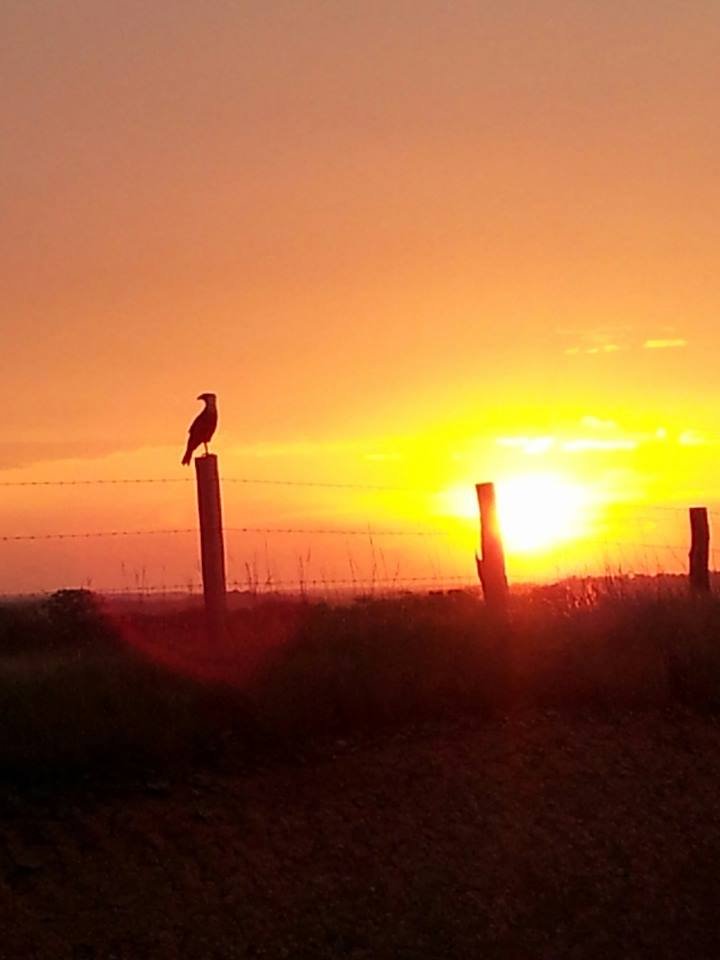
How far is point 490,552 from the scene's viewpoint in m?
17.4

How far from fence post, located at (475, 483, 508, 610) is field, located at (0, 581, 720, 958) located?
2.52 feet

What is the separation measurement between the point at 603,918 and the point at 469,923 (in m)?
1.18

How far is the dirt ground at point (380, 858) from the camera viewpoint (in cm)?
1056

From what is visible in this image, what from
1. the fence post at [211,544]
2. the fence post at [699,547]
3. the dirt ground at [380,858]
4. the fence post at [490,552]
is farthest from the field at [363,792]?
the fence post at [699,547]

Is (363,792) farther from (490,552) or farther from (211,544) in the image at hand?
(490,552)

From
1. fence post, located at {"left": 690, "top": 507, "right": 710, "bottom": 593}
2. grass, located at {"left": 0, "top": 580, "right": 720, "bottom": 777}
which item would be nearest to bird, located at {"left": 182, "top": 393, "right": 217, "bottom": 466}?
grass, located at {"left": 0, "top": 580, "right": 720, "bottom": 777}

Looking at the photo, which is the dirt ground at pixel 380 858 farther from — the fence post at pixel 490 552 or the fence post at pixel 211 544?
the fence post at pixel 490 552

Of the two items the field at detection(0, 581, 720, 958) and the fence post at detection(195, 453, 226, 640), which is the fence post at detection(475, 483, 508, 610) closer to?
the field at detection(0, 581, 720, 958)

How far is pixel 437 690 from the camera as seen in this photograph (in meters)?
14.5

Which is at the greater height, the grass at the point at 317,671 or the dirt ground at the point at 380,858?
the grass at the point at 317,671

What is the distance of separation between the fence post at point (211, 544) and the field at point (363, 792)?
0.35m

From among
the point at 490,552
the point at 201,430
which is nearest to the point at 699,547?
the point at 490,552

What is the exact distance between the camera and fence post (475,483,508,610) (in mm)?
17405

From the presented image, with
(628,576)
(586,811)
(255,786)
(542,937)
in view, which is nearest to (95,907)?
(255,786)
